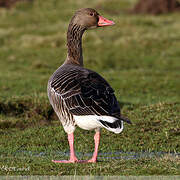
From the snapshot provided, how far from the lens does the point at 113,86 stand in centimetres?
1697

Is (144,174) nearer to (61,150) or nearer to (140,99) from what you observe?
(61,150)

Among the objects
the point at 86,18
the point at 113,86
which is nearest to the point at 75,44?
the point at 86,18

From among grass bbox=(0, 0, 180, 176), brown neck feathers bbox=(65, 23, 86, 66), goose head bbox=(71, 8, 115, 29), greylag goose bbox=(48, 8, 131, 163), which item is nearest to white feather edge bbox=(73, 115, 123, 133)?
greylag goose bbox=(48, 8, 131, 163)

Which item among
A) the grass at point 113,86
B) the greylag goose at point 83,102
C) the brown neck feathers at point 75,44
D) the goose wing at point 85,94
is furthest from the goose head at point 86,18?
the grass at point 113,86

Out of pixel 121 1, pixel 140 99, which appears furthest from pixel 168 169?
pixel 121 1

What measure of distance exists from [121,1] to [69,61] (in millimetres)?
50605

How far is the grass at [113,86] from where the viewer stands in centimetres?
736

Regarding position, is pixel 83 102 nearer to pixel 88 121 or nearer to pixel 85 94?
pixel 85 94

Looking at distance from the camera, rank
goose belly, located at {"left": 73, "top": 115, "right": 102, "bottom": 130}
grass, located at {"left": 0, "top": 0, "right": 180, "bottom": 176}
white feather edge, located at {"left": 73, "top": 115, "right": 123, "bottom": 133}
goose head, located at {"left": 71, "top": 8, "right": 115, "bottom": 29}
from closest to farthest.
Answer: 1. white feather edge, located at {"left": 73, "top": 115, "right": 123, "bottom": 133}
2. goose belly, located at {"left": 73, "top": 115, "right": 102, "bottom": 130}
3. grass, located at {"left": 0, "top": 0, "right": 180, "bottom": 176}
4. goose head, located at {"left": 71, "top": 8, "right": 115, "bottom": 29}

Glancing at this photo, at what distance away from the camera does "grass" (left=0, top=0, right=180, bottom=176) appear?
24.1 ft

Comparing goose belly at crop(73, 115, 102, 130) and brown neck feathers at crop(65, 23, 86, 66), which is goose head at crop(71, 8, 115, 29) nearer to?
brown neck feathers at crop(65, 23, 86, 66)

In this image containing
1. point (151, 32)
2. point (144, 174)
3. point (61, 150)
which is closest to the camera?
point (144, 174)

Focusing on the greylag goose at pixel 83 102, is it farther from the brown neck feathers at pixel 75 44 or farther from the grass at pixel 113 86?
the grass at pixel 113 86

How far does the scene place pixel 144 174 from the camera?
6520mm
